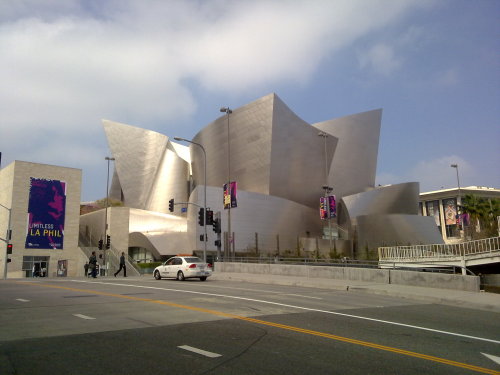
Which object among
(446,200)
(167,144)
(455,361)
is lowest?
(455,361)

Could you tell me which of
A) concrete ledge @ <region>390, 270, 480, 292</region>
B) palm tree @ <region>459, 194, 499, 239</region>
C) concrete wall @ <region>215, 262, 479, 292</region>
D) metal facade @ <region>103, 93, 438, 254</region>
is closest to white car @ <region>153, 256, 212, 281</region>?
concrete wall @ <region>215, 262, 479, 292</region>

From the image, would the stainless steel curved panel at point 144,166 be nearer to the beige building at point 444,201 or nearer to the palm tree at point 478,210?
the palm tree at point 478,210

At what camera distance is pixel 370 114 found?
76250 millimetres

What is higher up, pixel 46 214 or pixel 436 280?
pixel 46 214

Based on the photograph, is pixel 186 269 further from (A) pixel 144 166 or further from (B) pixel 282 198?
(A) pixel 144 166

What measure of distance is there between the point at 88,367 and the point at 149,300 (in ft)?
26.3

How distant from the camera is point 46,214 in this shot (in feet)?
185

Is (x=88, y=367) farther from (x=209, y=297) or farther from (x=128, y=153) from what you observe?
(x=128, y=153)

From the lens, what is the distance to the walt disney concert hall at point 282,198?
56906 mm

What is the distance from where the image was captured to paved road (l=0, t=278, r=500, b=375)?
5992 millimetres

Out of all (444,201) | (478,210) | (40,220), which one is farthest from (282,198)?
(444,201)

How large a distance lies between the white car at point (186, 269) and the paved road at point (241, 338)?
11.3 m

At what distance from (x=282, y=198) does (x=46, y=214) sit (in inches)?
1249

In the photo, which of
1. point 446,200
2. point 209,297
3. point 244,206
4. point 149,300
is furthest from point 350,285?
point 446,200
